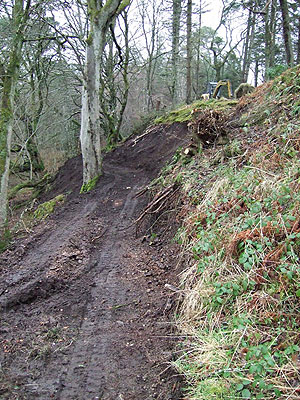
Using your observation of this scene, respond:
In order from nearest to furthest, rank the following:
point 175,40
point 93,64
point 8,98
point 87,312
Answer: point 87,312, point 8,98, point 93,64, point 175,40

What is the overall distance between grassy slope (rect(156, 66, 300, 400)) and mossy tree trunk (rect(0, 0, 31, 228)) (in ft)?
15.5

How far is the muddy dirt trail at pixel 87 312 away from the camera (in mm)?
2793

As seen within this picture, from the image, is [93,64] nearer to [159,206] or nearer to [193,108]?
[193,108]

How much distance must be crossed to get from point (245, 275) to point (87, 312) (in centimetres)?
196

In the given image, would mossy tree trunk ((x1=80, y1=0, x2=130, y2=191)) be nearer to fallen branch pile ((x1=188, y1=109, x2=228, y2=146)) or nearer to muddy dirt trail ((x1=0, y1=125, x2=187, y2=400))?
muddy dirt trail ((x1=0, y1=125, x2=187, y2=400))

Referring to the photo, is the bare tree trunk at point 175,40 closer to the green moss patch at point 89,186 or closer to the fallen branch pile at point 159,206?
the green moss patch at point 89,186

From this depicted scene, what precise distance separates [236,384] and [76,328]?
195 cm

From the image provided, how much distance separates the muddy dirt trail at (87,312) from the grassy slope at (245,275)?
374 mm

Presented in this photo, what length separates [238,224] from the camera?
3.77m

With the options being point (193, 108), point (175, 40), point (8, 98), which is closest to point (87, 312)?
point (8, 98)

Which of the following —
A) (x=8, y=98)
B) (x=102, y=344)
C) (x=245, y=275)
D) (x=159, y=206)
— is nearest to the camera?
(x=245, y=275)

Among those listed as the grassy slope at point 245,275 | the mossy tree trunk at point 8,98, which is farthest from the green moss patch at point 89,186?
the grassy slope at point 245,275

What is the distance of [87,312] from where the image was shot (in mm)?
3916

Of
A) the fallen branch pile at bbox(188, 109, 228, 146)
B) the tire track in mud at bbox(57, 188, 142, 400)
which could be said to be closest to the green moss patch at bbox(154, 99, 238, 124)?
the fallen branch pile at bbox(188, 109, 228, 146)
